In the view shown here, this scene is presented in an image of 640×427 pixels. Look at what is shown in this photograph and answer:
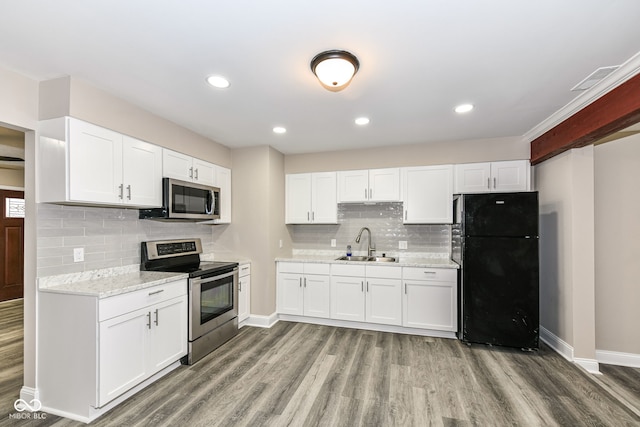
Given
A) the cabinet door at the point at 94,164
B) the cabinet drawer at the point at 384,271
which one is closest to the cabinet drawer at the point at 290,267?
the cabinet drawer at the point at 384,271

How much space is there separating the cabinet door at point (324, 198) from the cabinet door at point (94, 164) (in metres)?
2.48

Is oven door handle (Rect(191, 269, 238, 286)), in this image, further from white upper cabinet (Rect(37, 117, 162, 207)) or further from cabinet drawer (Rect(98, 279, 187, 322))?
white upper cabinet (Rect(37, 117, 162, 207))

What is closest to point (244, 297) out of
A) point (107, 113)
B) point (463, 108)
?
point (107, 113)

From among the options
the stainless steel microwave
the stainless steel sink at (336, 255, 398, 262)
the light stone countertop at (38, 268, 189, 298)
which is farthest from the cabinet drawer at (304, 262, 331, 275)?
the light stone countertop at (38, 268, 189, 298)

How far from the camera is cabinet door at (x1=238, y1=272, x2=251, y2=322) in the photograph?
3852 millimetres

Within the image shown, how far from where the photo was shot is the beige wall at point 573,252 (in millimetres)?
2918

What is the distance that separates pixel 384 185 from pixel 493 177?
1.36 meters

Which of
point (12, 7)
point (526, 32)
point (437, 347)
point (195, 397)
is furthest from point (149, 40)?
point (437, 347)

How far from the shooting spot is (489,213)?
3287mm

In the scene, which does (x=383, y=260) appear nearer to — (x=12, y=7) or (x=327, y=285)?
(x=327, y=285)

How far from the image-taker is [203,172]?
3633 millimetres

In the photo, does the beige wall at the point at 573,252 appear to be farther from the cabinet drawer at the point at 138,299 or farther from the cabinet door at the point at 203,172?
the cabinet door at the point at 203,172

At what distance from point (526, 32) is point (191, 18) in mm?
1840

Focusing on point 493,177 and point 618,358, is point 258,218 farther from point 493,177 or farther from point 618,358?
point 618,358
